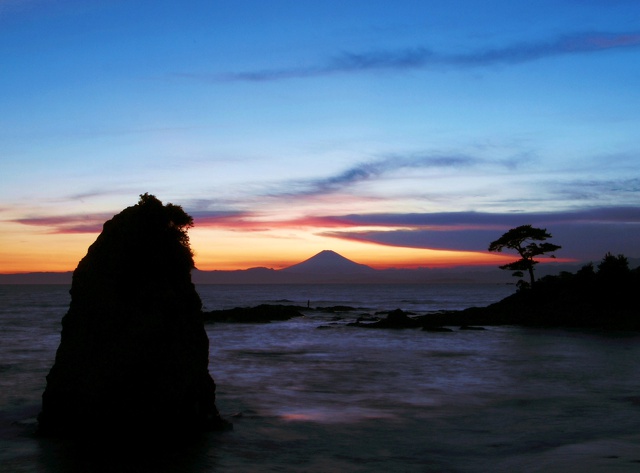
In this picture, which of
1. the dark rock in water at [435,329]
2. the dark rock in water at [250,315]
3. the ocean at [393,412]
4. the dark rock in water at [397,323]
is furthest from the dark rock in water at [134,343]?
the dark rock in water at [250,315]

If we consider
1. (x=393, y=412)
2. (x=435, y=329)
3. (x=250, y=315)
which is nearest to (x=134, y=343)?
(x=393, y=412)

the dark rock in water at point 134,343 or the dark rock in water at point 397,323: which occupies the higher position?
the dark rock in water at point 134,343

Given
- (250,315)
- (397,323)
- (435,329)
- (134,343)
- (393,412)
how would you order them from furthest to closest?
(250,315) → (397,323) → (435,329) → (393,412) → (134,343)

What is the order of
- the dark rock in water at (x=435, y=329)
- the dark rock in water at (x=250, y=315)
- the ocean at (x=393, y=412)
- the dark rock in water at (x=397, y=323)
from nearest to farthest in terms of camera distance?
1. the ocean at (x=393, y=412)
2. the dark rock in water at (x=435, y=329)
3. the dark rock in water at (x=397, y=323)
4. the dark rock in water at (x=250, y=315)

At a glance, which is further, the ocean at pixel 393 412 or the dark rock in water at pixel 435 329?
the dark rock in water at pixel 435 329

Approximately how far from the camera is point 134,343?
13.5 m

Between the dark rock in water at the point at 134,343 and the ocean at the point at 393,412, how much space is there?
69cm

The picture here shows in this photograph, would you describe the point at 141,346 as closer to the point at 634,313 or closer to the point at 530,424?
the point at 530,424

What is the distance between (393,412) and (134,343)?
7926 millimetres

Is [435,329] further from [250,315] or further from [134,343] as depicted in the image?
[134,343]

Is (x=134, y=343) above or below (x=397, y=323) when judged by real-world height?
above

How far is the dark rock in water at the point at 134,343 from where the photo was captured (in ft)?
43.5

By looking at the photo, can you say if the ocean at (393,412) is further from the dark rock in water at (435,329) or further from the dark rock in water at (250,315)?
the dark rock in water at (250,315)

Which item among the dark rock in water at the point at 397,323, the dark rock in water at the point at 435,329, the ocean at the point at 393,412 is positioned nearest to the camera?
the ocean at the point at 393,412
